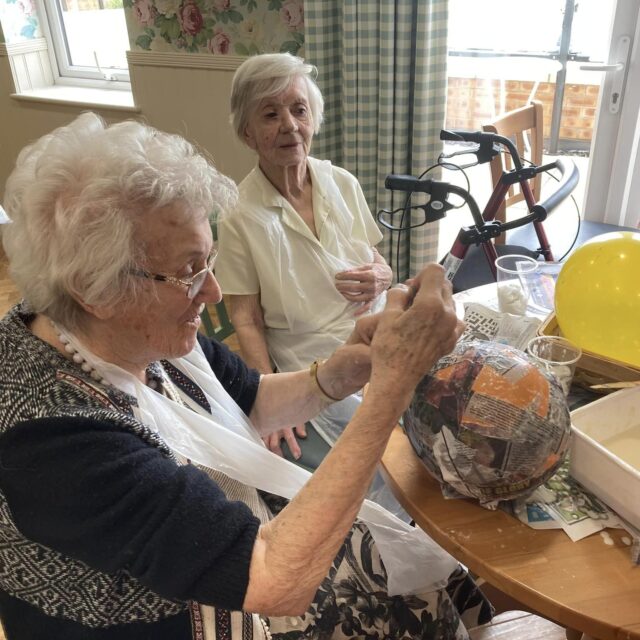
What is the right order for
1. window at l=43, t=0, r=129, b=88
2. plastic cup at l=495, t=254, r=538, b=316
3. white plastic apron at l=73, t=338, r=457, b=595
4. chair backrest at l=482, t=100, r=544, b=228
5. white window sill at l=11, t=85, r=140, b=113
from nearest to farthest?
1. white plastic apron at l=73, t=338, r=457, b=595
2. plastic cup at l=495, t=254, r=538, b=316
3. chair backrest at l=482, t=100, r=544, b=228
4. white window sill at l=11, t=85, r=140, b=113
5. window at l=43, t=0, r=129, b=88

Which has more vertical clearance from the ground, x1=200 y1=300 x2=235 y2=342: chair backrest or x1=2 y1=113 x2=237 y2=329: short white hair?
x1=2 y1=113 x2=237 y2=329: short white hair

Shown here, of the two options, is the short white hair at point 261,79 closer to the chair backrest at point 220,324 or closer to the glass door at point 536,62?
the chair backrest at point 220,324

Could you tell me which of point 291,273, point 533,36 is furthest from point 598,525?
point 533,36

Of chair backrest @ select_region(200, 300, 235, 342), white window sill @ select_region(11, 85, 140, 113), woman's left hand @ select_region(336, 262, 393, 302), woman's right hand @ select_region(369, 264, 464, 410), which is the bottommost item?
chair backrest @ select_region(200, 300, 235, 342)

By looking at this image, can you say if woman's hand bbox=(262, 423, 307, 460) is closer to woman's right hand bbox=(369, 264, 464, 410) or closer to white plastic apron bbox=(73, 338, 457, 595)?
white plastic apron bbox=(73, 338, 457, 595)

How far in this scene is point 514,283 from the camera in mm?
1576

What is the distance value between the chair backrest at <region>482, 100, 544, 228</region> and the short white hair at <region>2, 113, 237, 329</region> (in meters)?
1.61

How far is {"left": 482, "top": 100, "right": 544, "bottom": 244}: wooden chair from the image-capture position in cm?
233

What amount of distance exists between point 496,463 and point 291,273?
0.96 m

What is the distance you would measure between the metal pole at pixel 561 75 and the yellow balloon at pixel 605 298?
172 cm

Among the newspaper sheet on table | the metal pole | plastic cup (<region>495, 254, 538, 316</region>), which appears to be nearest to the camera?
the newspaper sheet on table

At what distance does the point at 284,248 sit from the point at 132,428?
0.91m

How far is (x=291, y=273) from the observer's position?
171 cm

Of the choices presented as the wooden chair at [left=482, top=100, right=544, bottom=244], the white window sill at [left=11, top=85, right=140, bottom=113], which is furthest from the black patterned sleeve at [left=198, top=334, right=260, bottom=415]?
the white window sill at [left=11, top=85, right=140, bottom=113]
